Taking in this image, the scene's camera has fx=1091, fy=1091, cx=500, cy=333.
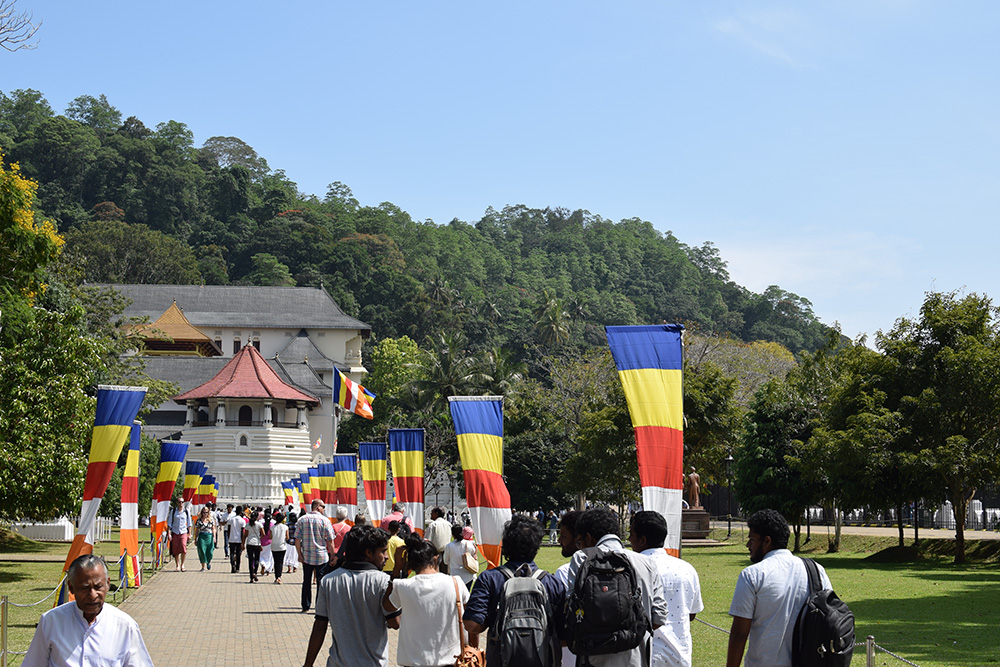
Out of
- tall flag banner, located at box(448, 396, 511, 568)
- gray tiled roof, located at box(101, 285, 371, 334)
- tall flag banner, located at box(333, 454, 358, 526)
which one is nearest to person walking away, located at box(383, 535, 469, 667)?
tall flag banner, located at box(448, 396, 511, 568)

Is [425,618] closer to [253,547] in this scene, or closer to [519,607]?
[519,607]

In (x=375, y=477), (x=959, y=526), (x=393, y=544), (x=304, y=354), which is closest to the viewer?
(x=393, y=544)

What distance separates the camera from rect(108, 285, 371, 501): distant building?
68812 millimetres

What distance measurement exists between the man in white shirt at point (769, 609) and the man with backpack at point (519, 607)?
3.35 feet

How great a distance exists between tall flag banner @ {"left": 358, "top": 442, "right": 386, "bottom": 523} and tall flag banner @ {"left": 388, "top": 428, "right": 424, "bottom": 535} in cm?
371

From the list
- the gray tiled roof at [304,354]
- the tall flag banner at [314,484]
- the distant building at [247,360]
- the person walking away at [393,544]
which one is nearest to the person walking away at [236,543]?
the tall flag banner at [314,484]

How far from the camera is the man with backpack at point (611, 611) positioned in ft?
19.1

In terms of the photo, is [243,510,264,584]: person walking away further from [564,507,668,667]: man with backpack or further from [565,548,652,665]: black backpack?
[565,548,652,665]: black backpack

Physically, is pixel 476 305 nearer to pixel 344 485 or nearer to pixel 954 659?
pixel 344 485

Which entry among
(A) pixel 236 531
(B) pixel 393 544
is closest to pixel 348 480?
(A) pixel 236 531

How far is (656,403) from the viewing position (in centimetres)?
937

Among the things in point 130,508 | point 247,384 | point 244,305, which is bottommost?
point 130,508

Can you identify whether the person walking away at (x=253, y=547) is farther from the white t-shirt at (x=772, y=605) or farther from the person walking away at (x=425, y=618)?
the white t-shirt at (x=772, y=605)

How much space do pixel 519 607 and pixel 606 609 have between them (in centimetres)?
56
